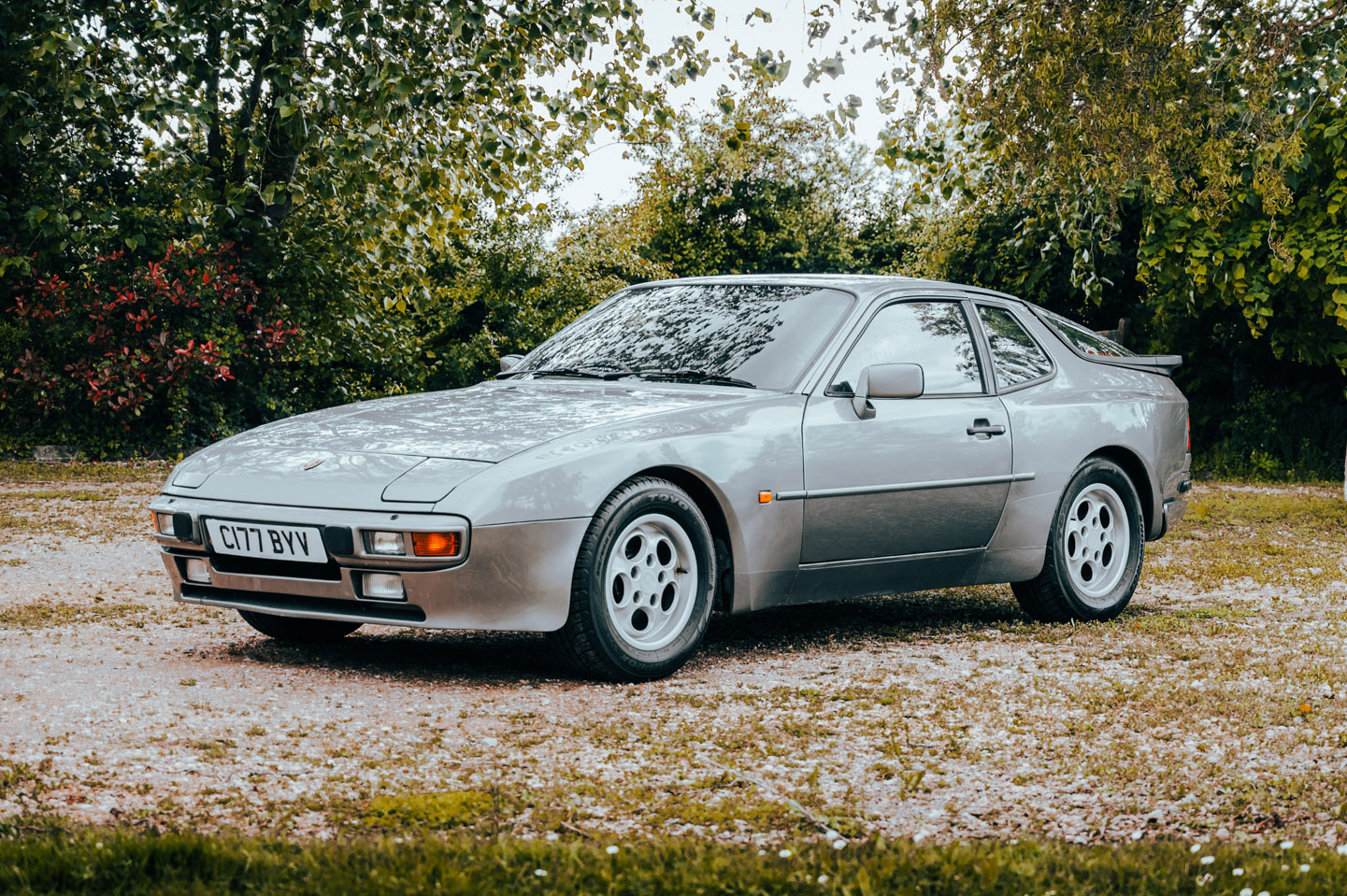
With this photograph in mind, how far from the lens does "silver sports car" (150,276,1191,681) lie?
5.01 meters

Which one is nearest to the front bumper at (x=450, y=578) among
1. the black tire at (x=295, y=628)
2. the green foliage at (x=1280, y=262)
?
the black tire at (x=295, y=628)

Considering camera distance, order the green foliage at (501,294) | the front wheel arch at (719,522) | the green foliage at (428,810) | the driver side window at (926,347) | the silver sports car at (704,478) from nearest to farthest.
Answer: the green foliage at (428,810) → the silver sports car at (704,478) → the front wheel arch at (719,522) → the driver side window at (926,347) → the green foliage at (501,294)

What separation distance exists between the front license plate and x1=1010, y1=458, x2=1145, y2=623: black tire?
3505 millimetres

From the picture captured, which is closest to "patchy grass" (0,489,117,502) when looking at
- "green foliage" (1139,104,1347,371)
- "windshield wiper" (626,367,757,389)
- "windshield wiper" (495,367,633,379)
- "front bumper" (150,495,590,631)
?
"windshield wiper" (495,367,633,379)

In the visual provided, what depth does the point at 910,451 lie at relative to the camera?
20.4ft

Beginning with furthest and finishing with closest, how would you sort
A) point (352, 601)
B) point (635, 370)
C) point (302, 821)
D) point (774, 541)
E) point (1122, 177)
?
point (1122, 177) → point (635, 370) → point (774, 541) → point (352, 601) → point (302, 821)

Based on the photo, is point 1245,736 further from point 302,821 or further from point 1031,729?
point 302,821

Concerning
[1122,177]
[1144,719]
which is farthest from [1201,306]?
[1144,719]

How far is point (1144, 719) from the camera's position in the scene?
4.79 metres

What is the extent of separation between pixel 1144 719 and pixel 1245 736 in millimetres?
325

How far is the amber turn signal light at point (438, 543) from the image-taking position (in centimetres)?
488

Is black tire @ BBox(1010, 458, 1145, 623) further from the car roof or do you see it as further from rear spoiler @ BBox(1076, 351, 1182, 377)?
the car roof

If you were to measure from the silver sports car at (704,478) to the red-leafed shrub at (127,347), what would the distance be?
11015 millimetres

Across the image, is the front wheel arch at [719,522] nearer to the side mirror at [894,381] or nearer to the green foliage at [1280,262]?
the side mirror at [894,381]
